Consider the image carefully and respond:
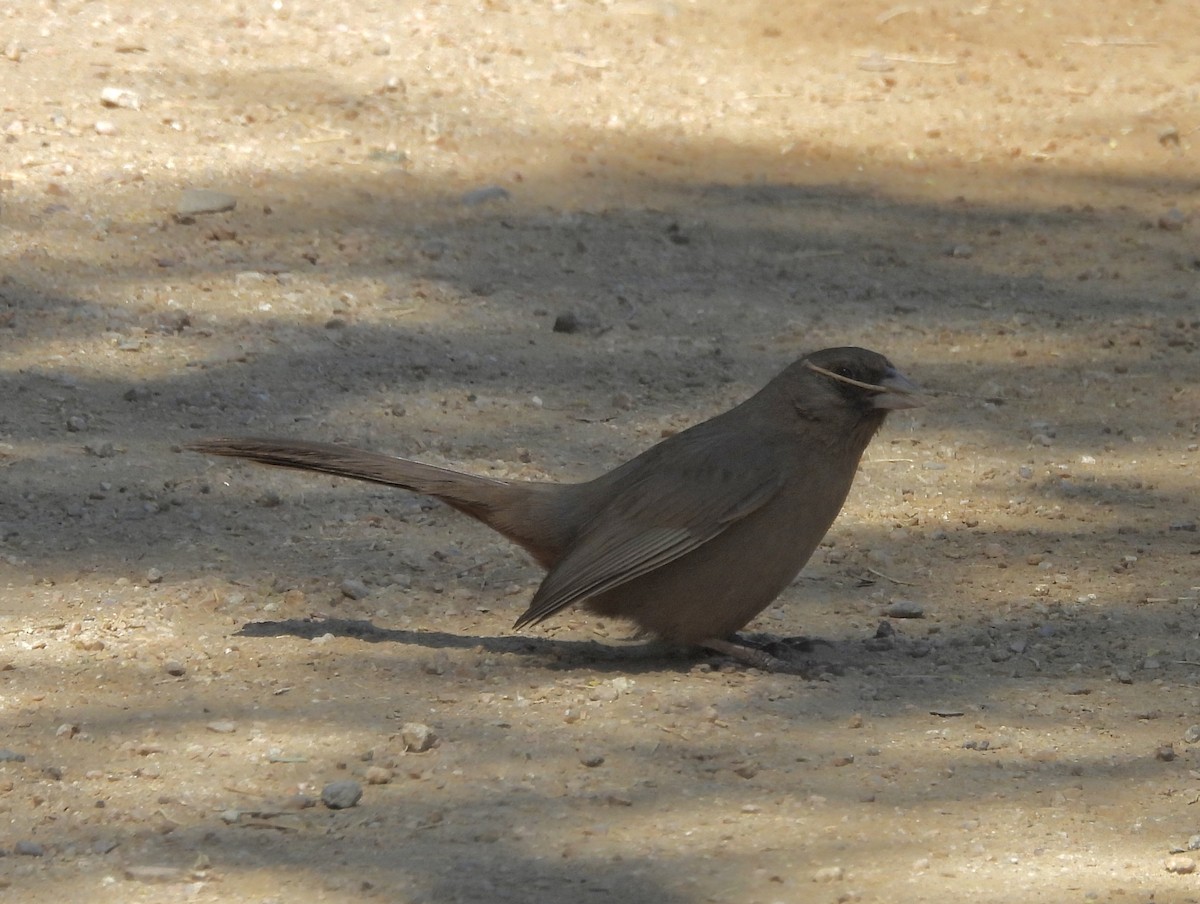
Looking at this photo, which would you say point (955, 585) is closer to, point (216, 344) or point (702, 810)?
point (702, 810)

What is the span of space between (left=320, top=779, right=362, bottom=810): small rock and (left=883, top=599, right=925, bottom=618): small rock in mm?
2005

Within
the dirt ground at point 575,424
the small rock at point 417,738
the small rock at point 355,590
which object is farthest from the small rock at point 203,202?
the small rock at point 417,738

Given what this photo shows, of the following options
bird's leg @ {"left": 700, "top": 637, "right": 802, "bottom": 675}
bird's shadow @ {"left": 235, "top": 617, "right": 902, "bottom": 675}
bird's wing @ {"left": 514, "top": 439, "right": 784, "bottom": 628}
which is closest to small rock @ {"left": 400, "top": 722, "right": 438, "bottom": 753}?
bird's wing @ {"left": 514, "top": 439, "right": 784, "bottom": 628}

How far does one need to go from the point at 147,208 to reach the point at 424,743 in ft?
14.5

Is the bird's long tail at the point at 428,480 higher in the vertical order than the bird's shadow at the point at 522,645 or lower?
higher

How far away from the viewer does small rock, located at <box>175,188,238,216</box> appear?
7852 millimetres

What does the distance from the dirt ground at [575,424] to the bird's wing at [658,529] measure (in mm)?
258

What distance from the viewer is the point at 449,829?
3.74m

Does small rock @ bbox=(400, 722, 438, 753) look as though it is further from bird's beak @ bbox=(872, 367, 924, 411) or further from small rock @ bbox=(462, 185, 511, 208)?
small rock @ bbox=(462, 185, 511, 208)

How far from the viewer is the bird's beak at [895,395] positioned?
4.72m

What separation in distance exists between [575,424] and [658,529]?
1928 millimetres

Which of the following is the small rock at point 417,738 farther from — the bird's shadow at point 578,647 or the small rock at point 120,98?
the small rock at point 120,98

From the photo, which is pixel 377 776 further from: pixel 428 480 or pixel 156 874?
Result: pixel 428 480

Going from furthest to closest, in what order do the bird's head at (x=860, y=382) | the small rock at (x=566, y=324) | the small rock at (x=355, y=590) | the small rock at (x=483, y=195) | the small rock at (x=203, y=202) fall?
the small rock at (x=483, y=195), the small rock at (x=203, y=202), the small rock at (x=566, y=324), the small rock at (x=355, y=590), the bird's head at (x=860, y=382)
